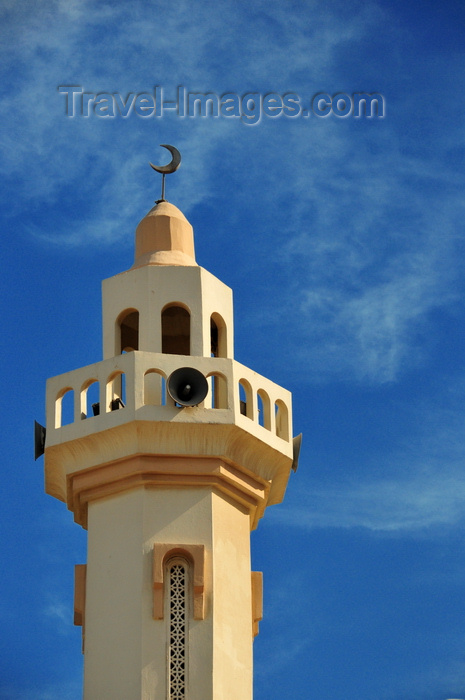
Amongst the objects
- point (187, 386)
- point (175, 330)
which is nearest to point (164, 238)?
point (175, 330)

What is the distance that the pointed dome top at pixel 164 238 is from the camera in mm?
26375

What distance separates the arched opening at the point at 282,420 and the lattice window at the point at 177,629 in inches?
105

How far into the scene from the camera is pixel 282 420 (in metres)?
25.5

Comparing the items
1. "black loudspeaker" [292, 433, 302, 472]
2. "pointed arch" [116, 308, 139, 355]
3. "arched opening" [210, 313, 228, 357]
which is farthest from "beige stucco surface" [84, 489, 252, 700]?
"pointed arch" [116, 308, 139, 355]

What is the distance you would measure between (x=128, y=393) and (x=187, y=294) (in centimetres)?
202

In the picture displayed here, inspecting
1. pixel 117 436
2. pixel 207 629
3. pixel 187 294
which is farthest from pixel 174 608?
pixel 187 294

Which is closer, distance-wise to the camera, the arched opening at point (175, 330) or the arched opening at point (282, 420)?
the arched opening at point (282, 420)

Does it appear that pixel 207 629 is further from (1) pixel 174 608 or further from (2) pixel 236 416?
(2) pixel 236 416

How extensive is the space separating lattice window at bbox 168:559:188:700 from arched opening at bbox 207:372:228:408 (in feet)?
7.96

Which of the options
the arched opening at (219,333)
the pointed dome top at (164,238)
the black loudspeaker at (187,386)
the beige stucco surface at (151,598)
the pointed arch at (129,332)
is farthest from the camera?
the pointed arch at (129,332)

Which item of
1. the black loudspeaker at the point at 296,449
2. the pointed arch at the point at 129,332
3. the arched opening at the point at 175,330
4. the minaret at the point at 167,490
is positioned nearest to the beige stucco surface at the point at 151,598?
the minaret at the point at 167,490

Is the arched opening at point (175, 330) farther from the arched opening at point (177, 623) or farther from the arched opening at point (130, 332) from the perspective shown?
the arched opening at point (177, 623)

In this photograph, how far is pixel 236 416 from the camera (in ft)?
79.7

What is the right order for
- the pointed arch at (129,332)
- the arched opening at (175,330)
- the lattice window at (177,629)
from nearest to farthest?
Result: the lattice window at (177,629), the pointed arch at (129,332), the arched opening at (175,330)
